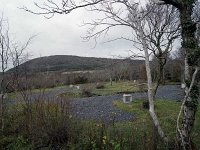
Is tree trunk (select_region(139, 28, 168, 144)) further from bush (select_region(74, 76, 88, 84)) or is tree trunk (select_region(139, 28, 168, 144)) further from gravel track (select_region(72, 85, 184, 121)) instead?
bush (select_region(74, 76, 88, 84))

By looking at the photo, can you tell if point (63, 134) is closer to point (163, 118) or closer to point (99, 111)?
point (163, 118)

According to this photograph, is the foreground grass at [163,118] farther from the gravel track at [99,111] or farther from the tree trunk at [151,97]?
the tree trunk at [151,97]

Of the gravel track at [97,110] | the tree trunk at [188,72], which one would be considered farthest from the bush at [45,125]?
the tree trunk at [188,72]

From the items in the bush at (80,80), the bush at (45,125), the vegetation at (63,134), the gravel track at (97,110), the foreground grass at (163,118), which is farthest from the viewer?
the bush at (80,80)

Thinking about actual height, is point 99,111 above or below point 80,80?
below

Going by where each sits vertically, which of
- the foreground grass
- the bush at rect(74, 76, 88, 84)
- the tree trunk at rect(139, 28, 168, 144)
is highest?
the bush at rect(74, 76, 88, 84)

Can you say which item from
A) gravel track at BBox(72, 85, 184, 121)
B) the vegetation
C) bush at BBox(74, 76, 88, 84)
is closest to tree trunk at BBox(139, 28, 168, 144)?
the vegetation

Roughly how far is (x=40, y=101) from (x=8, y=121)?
226cm

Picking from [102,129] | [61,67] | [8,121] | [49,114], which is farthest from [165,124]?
[61,67]

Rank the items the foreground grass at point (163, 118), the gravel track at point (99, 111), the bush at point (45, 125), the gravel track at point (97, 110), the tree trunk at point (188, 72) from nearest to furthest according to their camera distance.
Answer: the tree trunk at point (188, 72) → the bush at point (45, 125) → the foreground grass at point (163, 118) → the gravel track at point (97, 110) → the gravel track at point (99, 111)

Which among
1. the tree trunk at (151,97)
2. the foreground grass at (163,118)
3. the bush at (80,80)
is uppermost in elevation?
the bush at (80,80)

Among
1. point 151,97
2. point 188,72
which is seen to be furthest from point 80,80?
point 188,72

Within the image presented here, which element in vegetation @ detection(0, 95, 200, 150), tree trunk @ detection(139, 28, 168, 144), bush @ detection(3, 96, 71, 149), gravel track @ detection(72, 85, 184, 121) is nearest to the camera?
tree trunk @ detection(139, 28, 168, 144)

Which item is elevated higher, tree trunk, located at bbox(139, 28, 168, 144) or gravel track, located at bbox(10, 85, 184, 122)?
tree trunk, located at bbox(139, 28, 168, 144)
